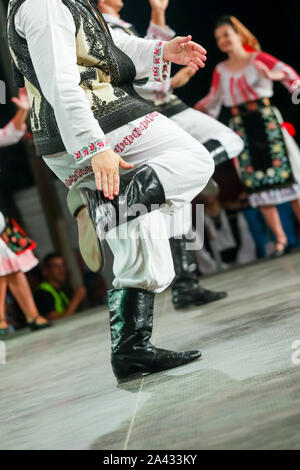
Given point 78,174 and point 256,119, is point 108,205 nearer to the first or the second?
point 78,174

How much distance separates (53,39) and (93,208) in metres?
0.44

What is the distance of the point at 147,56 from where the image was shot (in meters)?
1.88

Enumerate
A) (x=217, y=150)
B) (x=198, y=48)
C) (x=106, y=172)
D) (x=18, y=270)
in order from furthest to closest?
(x=18, y=270)
(x=217, y=150)
(x=198, y=48)
(x=106, y=172)

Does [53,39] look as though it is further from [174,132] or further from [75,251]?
[75,251]

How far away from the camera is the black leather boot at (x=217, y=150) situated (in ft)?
8.91

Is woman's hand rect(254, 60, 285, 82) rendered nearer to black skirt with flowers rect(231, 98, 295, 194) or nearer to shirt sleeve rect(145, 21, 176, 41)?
black skirt with flowers rect(231, 98, 295, 194)

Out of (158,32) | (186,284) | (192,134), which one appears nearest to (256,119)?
(158,32)

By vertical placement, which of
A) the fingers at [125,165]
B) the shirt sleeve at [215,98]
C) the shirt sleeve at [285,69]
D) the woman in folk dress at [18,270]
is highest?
the fingers at [125,165]

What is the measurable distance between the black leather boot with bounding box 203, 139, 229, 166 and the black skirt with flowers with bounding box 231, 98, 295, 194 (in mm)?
1431

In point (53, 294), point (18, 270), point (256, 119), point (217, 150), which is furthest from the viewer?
point (53, 294)

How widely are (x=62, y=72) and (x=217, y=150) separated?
4.27ft
